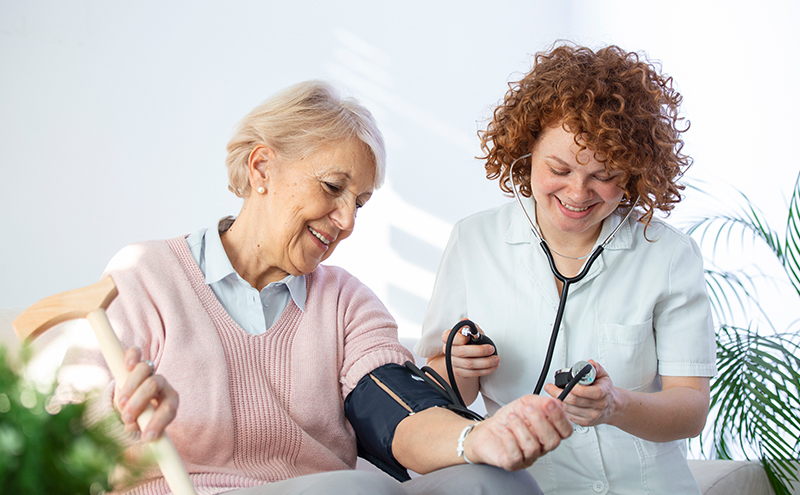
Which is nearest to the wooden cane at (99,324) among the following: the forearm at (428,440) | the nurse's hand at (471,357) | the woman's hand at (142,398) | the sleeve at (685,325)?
the woman's hand at (142,398)

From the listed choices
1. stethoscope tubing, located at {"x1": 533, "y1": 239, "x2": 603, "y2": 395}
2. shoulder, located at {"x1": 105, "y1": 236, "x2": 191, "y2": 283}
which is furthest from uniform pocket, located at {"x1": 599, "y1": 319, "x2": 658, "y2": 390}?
shoulder, located at {"x1": 105, "y1": 236, "x2": 191, "y2": 283}

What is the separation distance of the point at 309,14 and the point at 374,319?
5.95 ft

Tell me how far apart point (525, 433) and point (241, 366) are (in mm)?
579

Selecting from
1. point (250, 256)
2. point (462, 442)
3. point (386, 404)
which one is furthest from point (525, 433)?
point (250, 256)

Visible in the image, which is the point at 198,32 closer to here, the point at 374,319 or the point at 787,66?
the point at 374,319

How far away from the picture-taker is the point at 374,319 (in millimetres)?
1373

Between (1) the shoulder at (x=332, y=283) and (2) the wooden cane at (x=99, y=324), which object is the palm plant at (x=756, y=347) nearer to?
(1) the shoulder at (x=332, y=283)

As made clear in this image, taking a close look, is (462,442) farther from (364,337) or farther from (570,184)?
(570,184)

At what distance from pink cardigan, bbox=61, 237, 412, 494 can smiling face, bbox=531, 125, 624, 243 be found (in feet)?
1.50

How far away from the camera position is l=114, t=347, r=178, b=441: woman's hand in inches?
25.0

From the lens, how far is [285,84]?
2.64 metres

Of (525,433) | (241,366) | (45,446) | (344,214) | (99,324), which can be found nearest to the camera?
(45,446)

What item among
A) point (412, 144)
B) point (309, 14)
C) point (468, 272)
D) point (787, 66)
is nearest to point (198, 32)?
point (309, 14)

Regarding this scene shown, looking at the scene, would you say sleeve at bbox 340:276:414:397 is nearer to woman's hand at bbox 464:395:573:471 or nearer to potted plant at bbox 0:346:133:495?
woman's hand at bbox 464:395:573:471
